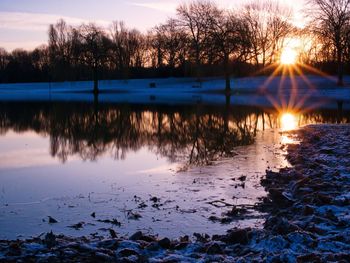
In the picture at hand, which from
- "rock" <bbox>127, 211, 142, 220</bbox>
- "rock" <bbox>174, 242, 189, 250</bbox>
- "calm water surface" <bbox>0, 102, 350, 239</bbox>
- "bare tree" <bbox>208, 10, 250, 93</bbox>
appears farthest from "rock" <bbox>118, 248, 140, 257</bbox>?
"bare tree" <bbox>208, 10, 250, 93</bbox>

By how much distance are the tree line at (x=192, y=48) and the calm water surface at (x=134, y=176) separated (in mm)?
32833

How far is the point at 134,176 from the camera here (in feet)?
37.2

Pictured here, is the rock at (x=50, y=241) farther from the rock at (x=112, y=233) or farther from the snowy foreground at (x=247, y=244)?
the rock at (x=112, y=233)

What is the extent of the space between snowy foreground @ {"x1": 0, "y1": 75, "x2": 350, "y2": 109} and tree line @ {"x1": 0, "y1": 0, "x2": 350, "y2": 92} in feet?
6.36

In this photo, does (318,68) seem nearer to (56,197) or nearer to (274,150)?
(274,150)

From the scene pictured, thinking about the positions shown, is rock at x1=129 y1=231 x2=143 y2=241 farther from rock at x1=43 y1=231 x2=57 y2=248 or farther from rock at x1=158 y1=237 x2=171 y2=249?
rock at x1=43 y1=231 x2=57 y2=248

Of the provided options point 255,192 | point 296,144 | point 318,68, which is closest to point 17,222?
point 255,192

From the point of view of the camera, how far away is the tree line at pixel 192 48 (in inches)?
2061

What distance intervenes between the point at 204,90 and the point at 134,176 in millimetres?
50805

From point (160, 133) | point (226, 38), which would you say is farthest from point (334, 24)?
point (160, 133)

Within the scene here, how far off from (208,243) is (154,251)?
0.72m

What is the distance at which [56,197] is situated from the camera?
9414 millimetres

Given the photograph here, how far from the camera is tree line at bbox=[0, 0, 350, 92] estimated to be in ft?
172

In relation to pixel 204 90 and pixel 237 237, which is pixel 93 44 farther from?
pixel 237 237
